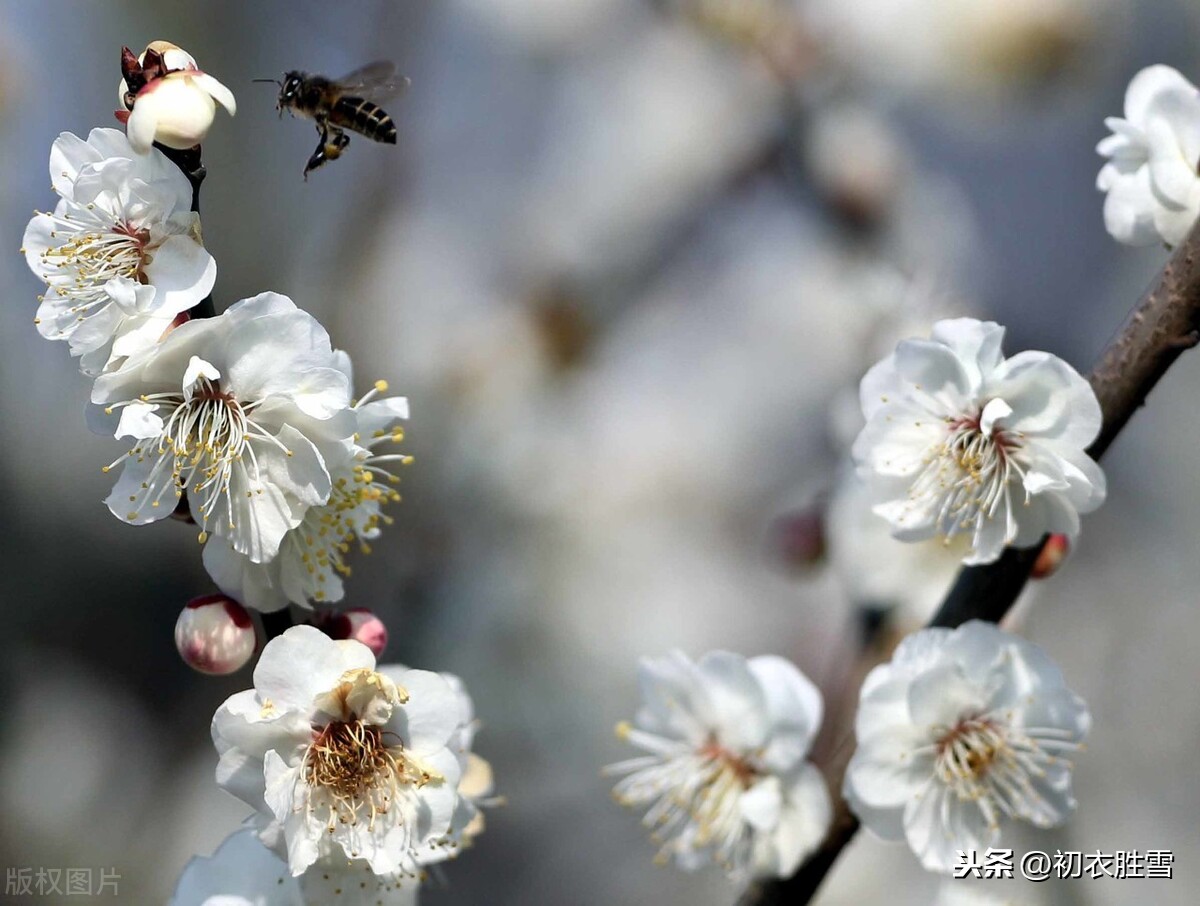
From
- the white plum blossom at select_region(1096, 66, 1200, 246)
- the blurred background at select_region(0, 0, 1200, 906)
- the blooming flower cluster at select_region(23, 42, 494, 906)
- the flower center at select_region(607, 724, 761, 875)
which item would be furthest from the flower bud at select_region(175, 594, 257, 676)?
the blurred background at select_region(0, 0, 1200, 906)

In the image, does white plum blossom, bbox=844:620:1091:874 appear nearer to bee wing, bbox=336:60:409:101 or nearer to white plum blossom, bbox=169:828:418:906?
white plum blossom, bbox=169:828:418:906

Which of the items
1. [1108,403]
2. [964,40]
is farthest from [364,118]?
[964,40]

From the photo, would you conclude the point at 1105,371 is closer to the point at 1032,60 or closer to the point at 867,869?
the point at 867,869

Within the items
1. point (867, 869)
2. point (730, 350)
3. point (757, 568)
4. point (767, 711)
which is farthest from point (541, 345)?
point (767, 711)

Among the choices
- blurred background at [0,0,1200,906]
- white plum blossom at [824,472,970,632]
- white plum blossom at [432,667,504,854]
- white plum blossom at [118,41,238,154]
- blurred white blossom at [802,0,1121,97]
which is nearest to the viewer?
white plum blossom at [118,41,238,154]

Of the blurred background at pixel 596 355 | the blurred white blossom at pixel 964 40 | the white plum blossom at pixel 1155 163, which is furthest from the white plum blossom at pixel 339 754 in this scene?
the blurred white blossom at pixel 964 40

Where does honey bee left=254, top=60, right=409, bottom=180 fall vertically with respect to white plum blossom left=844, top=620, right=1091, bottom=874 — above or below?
above
